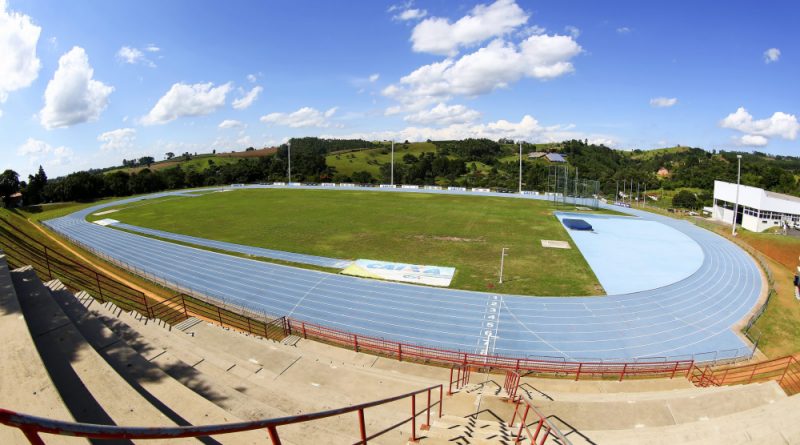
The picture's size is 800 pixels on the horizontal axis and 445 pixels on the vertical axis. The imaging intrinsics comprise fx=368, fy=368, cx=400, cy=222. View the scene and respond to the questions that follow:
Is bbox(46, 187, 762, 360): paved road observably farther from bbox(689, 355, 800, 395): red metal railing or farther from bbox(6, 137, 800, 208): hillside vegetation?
bbox(6, 137, 800, 208): hillside vegetation

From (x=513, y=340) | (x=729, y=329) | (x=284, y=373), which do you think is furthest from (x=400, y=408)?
(x=729, y=329)

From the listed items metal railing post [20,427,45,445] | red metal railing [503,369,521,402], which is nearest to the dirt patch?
red metal railing [503,369,521,402]

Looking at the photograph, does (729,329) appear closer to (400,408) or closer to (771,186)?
(400,408)

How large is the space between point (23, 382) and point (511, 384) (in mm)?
12382

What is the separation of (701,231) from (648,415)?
145ft

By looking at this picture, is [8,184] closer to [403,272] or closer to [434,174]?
[403,272]

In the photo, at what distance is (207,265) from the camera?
29.2m

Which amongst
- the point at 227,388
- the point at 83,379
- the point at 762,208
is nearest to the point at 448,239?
the point at 227,388

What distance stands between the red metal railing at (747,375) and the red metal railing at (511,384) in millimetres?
7936

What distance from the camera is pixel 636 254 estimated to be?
107 feet

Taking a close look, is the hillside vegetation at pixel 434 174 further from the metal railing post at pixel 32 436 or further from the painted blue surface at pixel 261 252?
the metal railing post at pixel 32 436

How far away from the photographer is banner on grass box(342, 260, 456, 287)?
25625mm

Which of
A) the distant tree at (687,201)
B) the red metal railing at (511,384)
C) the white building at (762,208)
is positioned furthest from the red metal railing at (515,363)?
the distant tree at (687,201)

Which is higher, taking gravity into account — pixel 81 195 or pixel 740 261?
pixel 81 195
